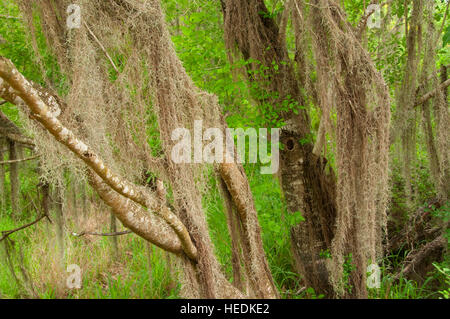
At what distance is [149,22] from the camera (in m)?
2.84

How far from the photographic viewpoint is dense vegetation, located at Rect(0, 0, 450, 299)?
4320 mm

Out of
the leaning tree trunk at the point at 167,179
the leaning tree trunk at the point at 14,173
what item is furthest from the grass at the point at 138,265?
the leaning tree trunk at the point at 167,179

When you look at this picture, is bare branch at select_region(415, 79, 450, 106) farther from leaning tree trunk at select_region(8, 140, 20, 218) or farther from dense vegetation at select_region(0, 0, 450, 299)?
leaning tree trunk at select_region(8, 140, 20, 218)

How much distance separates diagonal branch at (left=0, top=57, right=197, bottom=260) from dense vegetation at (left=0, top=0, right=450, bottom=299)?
0.89 metres

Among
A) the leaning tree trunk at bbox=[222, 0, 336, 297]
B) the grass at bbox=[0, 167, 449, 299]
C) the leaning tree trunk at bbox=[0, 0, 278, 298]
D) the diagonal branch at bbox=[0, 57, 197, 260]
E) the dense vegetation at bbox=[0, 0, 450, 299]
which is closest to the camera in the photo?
the diagonal branch at bbox=[0, 57, 197, 260]

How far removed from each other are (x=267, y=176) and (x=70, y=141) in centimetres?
355

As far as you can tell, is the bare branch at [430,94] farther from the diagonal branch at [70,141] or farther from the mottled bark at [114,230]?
the mottled bark at [114,230]

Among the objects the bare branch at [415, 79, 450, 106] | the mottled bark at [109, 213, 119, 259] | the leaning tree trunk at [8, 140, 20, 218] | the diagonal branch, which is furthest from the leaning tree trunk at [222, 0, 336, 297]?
the leaning tree trunk at [8, 140, 20, 218]

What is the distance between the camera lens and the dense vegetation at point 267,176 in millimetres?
4320

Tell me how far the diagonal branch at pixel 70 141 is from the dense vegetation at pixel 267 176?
89cm

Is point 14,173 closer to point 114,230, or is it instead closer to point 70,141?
point 114,230

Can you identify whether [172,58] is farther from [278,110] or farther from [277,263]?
[277,263]

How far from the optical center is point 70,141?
212cm
